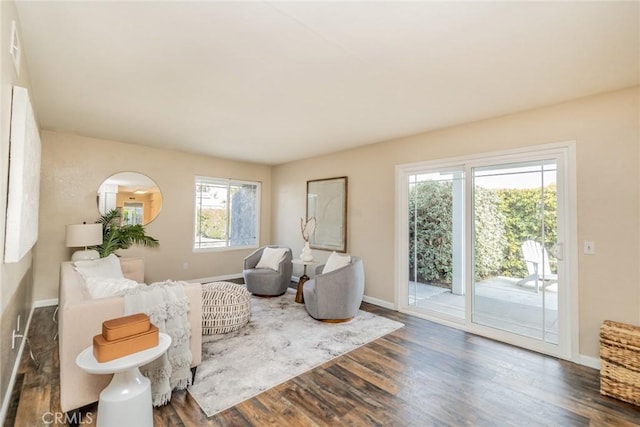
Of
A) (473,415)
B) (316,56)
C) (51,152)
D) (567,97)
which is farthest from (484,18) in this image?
(51,152)

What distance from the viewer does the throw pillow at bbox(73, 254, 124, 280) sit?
2.74 metres

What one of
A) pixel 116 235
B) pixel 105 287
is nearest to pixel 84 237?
pixel 116 235

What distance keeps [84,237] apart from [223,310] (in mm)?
2083

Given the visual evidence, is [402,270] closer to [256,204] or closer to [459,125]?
[459,125]

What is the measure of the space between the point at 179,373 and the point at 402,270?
2933mm

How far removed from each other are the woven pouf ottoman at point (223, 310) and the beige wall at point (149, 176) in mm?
2186

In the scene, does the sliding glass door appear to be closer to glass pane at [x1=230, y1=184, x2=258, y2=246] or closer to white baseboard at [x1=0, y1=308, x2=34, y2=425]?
glass pane at [x1=230, y1=184, x2=258, y2=246]

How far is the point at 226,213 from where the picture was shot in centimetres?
586

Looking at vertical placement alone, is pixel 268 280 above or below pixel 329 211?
below

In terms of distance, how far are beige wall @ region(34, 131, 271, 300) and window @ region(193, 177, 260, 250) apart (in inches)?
5.7

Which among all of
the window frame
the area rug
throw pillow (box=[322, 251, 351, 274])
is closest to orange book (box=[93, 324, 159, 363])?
the area rug

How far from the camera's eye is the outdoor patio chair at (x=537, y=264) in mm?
2926

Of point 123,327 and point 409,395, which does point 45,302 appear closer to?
→ point 123,327

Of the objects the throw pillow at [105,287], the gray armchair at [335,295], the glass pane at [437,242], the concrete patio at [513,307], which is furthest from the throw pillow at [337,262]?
the throw pillow at [105,287]
